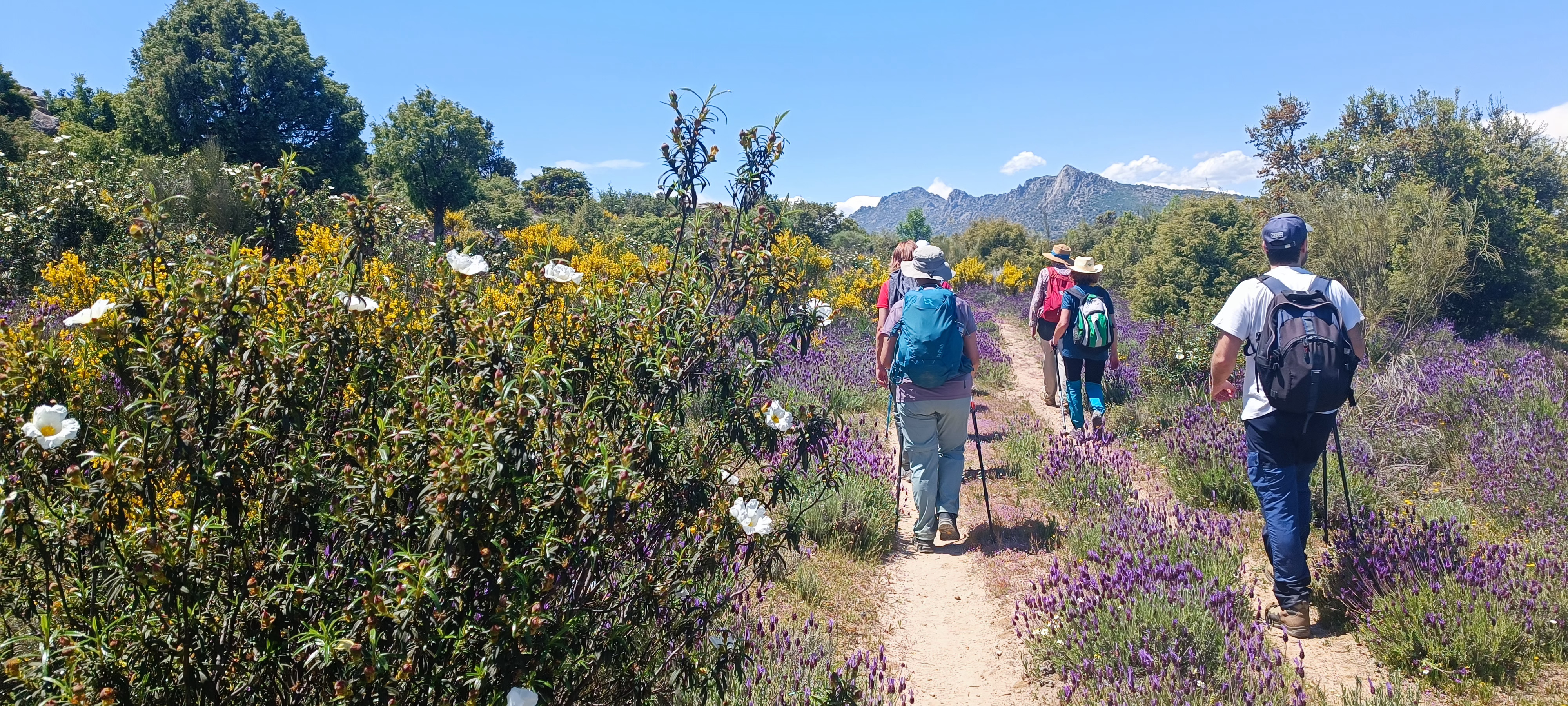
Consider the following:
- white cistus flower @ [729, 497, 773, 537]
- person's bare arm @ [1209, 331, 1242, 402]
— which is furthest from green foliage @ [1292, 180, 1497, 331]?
white cistus flower @ [729, 497, 773, 537]

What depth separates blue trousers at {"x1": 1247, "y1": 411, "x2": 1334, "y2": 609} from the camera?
10.9 ft

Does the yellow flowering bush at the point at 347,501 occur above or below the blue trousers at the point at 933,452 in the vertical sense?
above

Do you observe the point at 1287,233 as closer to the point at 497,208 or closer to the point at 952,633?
the point at 952,633

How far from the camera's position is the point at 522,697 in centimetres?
159

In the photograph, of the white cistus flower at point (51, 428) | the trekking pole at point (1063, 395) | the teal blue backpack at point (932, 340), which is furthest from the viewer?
the trekking pole at point (1063, 395)

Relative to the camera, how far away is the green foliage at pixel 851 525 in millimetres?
4637

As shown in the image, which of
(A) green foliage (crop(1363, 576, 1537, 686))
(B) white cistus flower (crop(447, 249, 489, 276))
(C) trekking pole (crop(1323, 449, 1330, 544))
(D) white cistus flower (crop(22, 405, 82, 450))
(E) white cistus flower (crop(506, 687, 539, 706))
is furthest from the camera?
(C) trekking pole (crop(1323, 449, 1330, 544))

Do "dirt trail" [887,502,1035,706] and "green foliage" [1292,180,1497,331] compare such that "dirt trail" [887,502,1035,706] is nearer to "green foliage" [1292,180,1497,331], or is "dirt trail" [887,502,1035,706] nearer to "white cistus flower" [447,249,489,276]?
"white cistus flower" [447,249,489,276]

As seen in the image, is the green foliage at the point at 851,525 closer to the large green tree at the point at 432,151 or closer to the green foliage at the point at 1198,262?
the green foliage at the point at 1198,262

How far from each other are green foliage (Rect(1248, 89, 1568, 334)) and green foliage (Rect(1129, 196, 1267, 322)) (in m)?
1.00

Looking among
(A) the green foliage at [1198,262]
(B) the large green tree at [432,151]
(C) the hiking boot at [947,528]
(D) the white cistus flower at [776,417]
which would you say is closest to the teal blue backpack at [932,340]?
(C) the hiking boot at [947,528]

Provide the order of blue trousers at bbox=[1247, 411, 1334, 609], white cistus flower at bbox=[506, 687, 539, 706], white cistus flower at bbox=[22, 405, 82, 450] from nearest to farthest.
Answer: white cistus flower at bbox=[22, 405, 82, 450] → white cistus flower at bbox=[506, 687, 539, 706] → blue trousers at bbox=[1247, 411, 1334, 609]

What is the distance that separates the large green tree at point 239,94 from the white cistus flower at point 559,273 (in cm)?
2916

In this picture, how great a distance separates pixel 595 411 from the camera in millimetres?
2244
